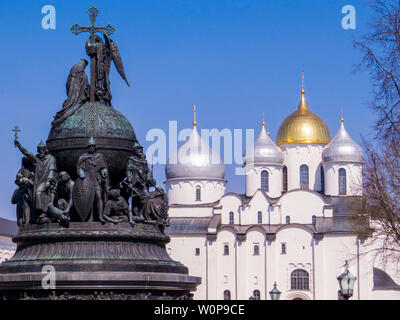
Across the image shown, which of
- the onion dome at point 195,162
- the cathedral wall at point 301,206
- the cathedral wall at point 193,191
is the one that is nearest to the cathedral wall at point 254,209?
the cathedral wall at point 301,206

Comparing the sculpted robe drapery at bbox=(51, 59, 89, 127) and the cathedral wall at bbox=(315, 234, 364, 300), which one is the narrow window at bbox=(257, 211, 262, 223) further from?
the sculpted robe drapery at bbox=(51, 59, 89, 127)

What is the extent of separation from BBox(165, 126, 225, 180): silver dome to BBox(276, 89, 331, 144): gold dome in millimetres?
5369

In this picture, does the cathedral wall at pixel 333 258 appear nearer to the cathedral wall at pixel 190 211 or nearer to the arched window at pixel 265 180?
the arched window at pixel 265 180

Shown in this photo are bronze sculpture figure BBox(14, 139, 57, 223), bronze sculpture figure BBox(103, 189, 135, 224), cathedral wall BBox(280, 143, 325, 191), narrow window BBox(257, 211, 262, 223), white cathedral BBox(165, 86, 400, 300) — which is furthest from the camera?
cathedral wall BBox(280, 143, 325, 191)

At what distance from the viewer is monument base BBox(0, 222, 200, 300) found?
53.1 ft

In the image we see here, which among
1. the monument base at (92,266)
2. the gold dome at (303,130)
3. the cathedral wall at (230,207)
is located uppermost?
the gold dome at (303,130)

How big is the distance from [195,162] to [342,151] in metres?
11.8

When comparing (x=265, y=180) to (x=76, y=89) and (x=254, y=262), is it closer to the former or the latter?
(x=254, y=262)

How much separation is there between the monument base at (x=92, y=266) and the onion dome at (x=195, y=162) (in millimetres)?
56834

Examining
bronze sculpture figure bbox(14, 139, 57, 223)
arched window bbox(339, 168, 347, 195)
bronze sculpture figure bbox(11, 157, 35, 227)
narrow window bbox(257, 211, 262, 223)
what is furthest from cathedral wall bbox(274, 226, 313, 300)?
bronze sculpture figure bbox(14, 139, 57, 223)

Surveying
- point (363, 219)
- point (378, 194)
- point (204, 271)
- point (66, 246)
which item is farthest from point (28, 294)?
point (204, 271)

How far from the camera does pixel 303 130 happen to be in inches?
2916

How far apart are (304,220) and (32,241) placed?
53.9m

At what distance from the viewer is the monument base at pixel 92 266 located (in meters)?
16.2
